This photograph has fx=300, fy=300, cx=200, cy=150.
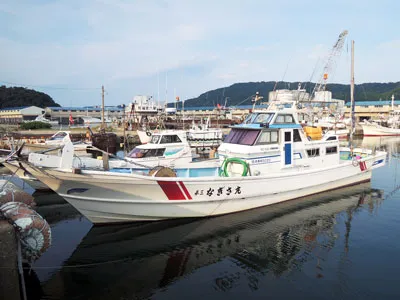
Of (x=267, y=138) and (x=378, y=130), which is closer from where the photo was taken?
(x=267, y=138)

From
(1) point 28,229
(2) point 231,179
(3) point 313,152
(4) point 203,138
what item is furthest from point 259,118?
(4) point 203,138

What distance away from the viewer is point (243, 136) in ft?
45.8

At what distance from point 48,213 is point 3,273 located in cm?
796

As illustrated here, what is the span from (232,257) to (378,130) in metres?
56.4

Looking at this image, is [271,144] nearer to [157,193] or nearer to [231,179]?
[231,179]

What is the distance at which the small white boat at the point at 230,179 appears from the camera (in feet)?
33.5

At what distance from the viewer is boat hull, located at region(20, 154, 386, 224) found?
10156mm

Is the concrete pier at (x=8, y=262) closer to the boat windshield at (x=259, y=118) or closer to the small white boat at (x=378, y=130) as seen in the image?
the boat windshield at (x=259, y=118)

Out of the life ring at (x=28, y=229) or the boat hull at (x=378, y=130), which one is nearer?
the life ring at (x=28, y=229)

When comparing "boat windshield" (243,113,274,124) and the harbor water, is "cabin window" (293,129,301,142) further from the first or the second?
the harbor water

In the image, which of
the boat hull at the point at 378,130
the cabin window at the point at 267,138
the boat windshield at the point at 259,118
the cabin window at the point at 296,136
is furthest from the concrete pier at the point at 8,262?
the boat hull at the point at 378,130

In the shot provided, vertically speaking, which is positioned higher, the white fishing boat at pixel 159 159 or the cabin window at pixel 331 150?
the cabin window at pixel 331 150

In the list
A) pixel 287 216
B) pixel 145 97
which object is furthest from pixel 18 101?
pixel 287 216

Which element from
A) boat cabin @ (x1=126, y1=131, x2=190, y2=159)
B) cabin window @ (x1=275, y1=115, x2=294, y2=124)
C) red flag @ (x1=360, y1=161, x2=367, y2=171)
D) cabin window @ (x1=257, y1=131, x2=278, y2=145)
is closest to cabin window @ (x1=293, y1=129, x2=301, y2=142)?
cabin window @ (x1=275, y1=115, x2=294, y2=124)
